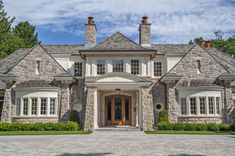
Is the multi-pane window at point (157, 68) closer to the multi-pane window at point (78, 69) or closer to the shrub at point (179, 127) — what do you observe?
the shrub at point (179, 127)

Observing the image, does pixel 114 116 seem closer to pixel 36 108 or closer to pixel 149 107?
pixel 149 107

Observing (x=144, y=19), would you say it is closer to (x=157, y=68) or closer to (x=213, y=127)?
(x=157, y=68)

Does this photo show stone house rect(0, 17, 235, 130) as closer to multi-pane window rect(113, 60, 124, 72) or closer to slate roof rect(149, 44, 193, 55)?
multi-pane window rect(113, 60, 124, 72)

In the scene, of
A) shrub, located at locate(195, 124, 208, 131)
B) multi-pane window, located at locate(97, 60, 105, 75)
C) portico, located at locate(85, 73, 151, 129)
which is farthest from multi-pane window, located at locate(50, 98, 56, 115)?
shrub, located at locate(195, 124, 208, 131)

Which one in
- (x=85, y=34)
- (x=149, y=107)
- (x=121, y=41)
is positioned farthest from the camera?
(x=85, y=34)

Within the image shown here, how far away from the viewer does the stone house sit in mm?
23781

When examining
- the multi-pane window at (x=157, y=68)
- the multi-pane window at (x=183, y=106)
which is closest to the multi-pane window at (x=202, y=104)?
the multi-pane window at (x=183, y=106)

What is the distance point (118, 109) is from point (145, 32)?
28.6ft

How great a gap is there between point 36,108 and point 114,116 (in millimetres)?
7354

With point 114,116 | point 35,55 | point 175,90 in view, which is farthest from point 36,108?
point 175,90

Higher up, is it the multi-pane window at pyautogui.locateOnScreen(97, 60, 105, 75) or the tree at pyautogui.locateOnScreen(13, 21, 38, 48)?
the tree at pyautogui.locateOnScreen(13, 21, 38, 48)

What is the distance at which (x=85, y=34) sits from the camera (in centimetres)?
2933

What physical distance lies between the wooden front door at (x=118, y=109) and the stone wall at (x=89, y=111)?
130 inches

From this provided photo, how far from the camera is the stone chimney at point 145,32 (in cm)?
2861
